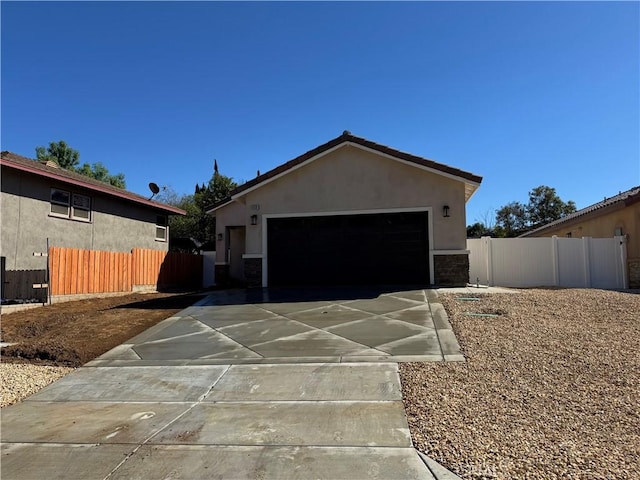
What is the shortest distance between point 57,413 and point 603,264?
17.0 m

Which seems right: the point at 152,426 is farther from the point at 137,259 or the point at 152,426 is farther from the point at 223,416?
the point at 137,259

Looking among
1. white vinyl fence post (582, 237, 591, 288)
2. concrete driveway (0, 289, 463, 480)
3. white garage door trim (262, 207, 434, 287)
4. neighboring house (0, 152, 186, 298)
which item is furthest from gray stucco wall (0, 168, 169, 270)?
white vinyl fence post (582, 237, 591, 288)

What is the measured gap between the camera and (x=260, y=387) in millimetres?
5938

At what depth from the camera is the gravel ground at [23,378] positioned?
20.1ft

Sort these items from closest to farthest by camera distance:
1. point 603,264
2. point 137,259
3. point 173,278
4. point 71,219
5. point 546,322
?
A: point 546,322 → point 603,264 → point 71,219 → point 137,259 → point 173,278

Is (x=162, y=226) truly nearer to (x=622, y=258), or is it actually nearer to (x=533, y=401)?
(x=622, y=258)

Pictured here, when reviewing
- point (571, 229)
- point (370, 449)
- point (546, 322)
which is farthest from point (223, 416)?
point (571, 229)

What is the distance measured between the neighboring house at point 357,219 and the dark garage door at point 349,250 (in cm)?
3

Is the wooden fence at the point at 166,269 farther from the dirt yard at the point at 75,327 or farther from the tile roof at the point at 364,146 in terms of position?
the tile roof at the point at 364,146

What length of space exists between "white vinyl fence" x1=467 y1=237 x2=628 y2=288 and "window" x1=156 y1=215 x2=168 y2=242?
15052mm

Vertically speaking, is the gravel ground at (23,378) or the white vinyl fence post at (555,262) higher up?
the white vinyl fence post at (555,262)

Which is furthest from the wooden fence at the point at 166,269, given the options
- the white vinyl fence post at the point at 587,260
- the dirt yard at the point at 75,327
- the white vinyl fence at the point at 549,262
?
the white vinyl fence post at the point at 587,260

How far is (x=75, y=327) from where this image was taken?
32.4ft

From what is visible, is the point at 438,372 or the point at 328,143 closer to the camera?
the point at 438,372
